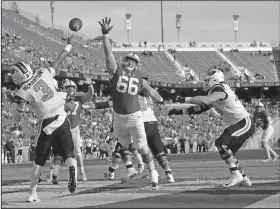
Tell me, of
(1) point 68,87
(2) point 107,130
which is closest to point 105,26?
(1) point 68,87

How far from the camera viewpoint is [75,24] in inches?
408

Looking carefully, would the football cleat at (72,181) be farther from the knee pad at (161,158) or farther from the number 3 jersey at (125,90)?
the knee pad at (161,158)

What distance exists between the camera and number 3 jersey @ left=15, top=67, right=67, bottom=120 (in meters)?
9.11

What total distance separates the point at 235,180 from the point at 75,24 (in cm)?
349

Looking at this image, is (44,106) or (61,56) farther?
(61,56)

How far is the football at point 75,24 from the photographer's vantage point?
10.3 meters

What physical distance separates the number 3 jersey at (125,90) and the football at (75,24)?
3.22 ft

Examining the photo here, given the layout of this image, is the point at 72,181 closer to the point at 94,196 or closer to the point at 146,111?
the point at 94,196

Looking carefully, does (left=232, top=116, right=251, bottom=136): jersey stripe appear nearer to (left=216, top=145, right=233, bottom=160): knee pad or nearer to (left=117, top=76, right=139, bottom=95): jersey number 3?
(left=216, top=145, right=233, bottom=160): knee pad

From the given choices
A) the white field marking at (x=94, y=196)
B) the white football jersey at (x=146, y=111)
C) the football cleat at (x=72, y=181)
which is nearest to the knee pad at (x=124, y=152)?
the white football jersey at (x=146, y=111)

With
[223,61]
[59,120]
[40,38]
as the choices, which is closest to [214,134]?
[40,38]

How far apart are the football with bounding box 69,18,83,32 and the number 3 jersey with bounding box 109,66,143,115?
0.98 m

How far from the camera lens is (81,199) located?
854cm

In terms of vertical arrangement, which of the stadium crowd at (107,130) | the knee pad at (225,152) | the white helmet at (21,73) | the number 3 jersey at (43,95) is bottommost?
the stadium crowd at (107,130)
